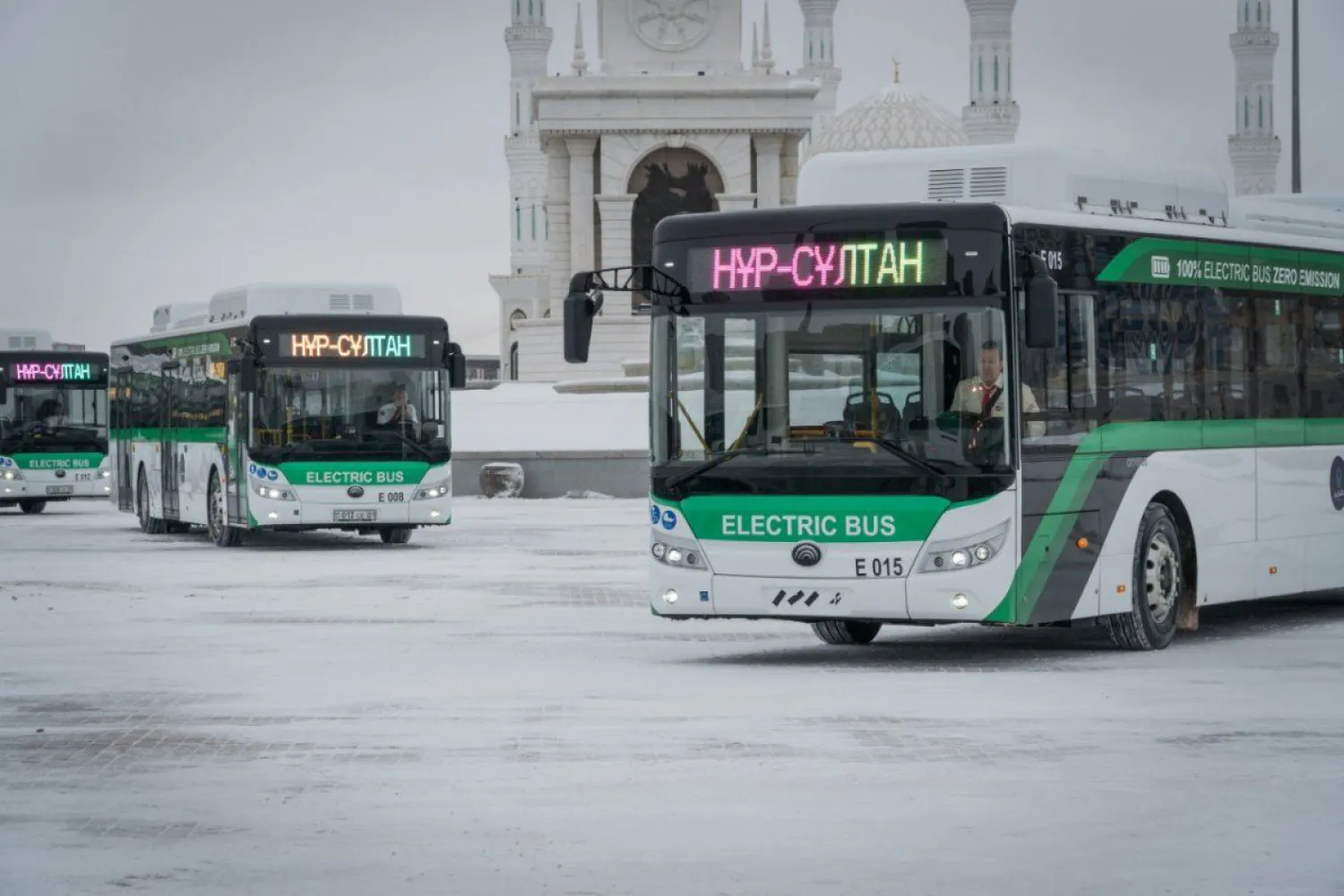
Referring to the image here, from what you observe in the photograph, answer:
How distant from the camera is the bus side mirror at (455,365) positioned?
94.0 feet

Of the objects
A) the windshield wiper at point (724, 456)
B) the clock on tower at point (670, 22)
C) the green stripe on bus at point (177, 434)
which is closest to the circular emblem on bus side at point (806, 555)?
the windshield wiper at point (724, 456)

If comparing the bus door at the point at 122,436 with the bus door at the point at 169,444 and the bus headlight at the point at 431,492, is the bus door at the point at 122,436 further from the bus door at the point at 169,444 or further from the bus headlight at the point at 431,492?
the bus headlight at the point at 431,492

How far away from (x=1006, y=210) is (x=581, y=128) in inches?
2514

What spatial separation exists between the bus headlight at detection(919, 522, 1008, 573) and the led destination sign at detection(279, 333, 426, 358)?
15149 mm

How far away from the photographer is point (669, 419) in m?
15.1

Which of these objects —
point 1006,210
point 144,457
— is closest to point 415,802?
point 1006,210

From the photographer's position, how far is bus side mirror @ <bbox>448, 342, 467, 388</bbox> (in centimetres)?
2866

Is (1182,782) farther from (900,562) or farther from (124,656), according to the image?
(124,656)

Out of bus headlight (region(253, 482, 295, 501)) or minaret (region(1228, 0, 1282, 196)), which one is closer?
bus headlight (region(253, 482, 295, 501))

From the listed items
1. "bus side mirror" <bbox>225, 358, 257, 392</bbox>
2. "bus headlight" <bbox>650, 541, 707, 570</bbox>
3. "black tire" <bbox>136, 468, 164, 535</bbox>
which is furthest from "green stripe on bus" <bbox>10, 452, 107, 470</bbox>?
"bus headlight" <bbox>650, 541, 707, 570</bbox>

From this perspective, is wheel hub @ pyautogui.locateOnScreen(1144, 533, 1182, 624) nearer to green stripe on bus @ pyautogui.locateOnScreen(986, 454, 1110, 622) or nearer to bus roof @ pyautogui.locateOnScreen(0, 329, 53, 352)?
green stripe on bus @ pyautogui.locateOnScreen(986, 454, 1110, 622)

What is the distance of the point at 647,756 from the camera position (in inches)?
433

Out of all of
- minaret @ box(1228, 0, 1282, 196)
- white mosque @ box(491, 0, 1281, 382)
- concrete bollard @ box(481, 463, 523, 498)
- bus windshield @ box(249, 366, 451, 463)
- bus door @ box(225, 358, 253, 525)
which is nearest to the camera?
bus windshield @ box(249, 366, 451, 463)

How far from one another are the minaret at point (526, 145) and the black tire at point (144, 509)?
102 metres
